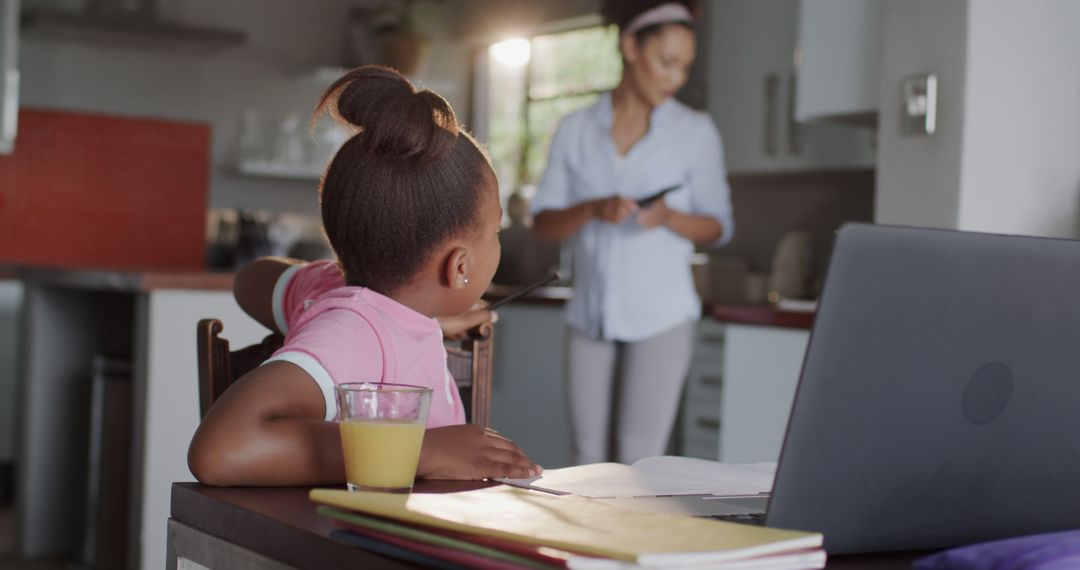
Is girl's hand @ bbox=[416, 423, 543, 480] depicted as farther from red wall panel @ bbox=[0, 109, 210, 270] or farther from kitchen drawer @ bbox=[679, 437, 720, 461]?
red wall panel @ bbox=[0, 109, 210, 270]

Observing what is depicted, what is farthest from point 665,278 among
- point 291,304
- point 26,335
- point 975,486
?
point 975,486

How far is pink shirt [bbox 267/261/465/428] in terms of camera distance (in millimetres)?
1018

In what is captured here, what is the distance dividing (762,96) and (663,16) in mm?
1596

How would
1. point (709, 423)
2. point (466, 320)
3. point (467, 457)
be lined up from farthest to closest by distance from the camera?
point (709, 423), point (466, 320), point (467, 457)

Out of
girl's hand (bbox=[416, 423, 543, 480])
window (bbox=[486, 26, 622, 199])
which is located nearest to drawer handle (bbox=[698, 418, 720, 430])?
window (bbox=[486, 26, 622, 199])

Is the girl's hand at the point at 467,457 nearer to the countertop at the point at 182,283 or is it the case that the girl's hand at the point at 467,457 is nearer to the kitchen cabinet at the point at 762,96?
the countertop at the point at 182,283

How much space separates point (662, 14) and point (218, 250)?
3.77 m

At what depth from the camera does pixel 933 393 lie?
29.3 inches

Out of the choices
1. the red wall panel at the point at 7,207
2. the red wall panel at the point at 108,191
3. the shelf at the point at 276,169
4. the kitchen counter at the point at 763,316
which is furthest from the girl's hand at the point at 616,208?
the red wall panel at the point at 7,207

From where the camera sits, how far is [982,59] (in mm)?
2488

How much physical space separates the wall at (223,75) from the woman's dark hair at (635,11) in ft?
9.89

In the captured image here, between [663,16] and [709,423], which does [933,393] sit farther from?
[709,423]

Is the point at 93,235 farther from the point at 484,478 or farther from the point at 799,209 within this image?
the point at 484,478

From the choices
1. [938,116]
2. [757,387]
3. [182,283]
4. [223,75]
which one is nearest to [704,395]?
[757,387]
